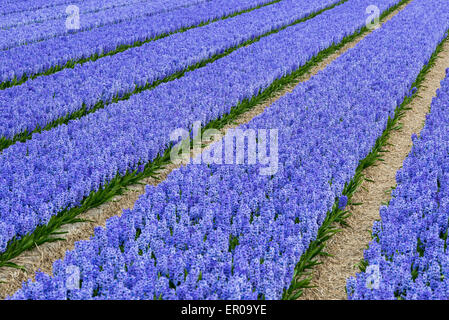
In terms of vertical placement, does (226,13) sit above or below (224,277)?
above

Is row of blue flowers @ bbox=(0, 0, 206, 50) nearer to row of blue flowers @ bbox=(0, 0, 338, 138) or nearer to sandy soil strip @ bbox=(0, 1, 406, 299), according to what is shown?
row of blue flowers @ bbox=(0, 0, 338, 138)

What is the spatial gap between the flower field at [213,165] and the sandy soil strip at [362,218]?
0.45 feet

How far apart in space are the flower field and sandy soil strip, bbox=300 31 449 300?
0.45 ft

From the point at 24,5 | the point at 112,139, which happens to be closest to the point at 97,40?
the point at 112,139

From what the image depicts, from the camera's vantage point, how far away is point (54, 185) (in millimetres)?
6340

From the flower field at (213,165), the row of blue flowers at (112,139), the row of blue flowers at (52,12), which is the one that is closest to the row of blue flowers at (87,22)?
the flower field at (213,165)

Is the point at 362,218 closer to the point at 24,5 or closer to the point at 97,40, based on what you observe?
the point at 97,40

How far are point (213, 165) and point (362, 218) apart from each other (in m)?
2.29

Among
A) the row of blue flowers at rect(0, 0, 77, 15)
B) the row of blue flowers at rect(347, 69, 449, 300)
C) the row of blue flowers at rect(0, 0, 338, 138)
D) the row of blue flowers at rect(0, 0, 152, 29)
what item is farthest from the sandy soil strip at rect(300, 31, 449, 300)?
the row of blue flowers at rect(0, 0, 77, 15)

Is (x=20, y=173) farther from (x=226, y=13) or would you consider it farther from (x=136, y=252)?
(x=226, y=13)

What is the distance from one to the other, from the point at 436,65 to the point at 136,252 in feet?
42.7

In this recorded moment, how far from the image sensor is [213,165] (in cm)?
725

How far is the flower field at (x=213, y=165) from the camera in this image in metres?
4.68

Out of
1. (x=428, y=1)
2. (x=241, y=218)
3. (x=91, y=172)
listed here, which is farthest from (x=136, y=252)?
(x=428, y=1)
